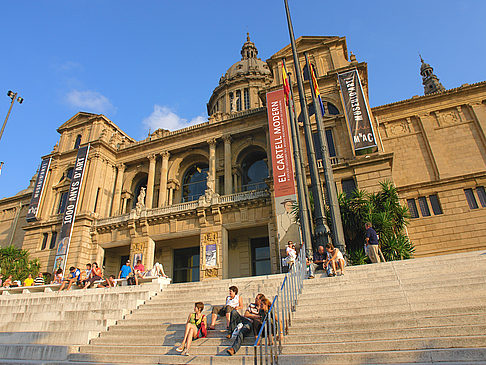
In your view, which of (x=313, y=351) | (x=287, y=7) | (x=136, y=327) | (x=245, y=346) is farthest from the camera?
(x=287, y=7)

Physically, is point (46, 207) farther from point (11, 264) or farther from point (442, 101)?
point (442, 101)

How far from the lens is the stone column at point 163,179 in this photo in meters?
28.3

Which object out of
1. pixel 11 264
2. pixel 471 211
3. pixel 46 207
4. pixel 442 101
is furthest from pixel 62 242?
pixel 442 101

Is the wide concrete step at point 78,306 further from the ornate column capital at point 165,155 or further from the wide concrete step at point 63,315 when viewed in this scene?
the ornate column capital at point 165,155

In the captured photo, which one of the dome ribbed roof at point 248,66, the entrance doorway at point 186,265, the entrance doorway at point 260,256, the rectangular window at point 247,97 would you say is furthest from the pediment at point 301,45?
the dome ribbed roof at point 248,66

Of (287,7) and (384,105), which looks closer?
(287,7)

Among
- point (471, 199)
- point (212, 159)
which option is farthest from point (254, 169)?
point (471, 199)

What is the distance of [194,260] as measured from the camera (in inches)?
1059

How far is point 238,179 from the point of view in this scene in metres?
28.0

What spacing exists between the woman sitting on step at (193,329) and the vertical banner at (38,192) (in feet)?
92.7

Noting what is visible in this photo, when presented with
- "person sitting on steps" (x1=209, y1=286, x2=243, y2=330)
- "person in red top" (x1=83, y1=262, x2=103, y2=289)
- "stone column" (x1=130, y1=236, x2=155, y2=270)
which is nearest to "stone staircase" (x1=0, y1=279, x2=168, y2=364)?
"person in red top" (x1=83, y1=262, x2=103, y2=289)

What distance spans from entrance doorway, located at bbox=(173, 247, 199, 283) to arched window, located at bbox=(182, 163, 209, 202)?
502cm

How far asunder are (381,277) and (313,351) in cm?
444

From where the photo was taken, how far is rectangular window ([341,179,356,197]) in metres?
19.9
